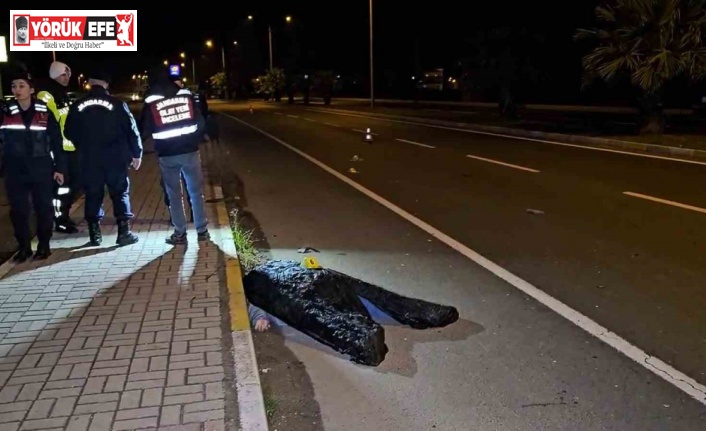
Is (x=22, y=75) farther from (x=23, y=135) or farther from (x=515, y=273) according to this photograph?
(x=515, y=273)

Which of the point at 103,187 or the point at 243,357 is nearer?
the point at 243,357

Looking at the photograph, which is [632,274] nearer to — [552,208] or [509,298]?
[509,298]

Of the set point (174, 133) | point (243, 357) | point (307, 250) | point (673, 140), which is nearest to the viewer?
point (243, 357)

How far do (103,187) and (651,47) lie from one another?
1683 centimetres

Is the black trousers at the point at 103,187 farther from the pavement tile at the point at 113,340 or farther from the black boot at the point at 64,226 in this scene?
the black boot at the point at 64,226

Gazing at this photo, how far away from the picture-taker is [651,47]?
19109mm

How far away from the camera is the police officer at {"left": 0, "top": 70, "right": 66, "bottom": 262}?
6535 mm

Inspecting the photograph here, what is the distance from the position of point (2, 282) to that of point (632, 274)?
18.7ft

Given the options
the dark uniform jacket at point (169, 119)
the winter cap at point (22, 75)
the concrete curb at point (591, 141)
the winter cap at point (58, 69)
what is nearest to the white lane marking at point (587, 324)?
the dark uniform jacket at point (169, 119)

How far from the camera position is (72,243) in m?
7.30

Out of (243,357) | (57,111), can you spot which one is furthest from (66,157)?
(243,357)

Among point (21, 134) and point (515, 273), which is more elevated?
point (21, 134)

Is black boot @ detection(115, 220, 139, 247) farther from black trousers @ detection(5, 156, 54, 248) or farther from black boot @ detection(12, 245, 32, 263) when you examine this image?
black boot @ detection(12, 245, 32, 263)

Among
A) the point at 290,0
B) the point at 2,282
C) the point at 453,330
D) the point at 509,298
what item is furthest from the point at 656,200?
the point at 290,0
